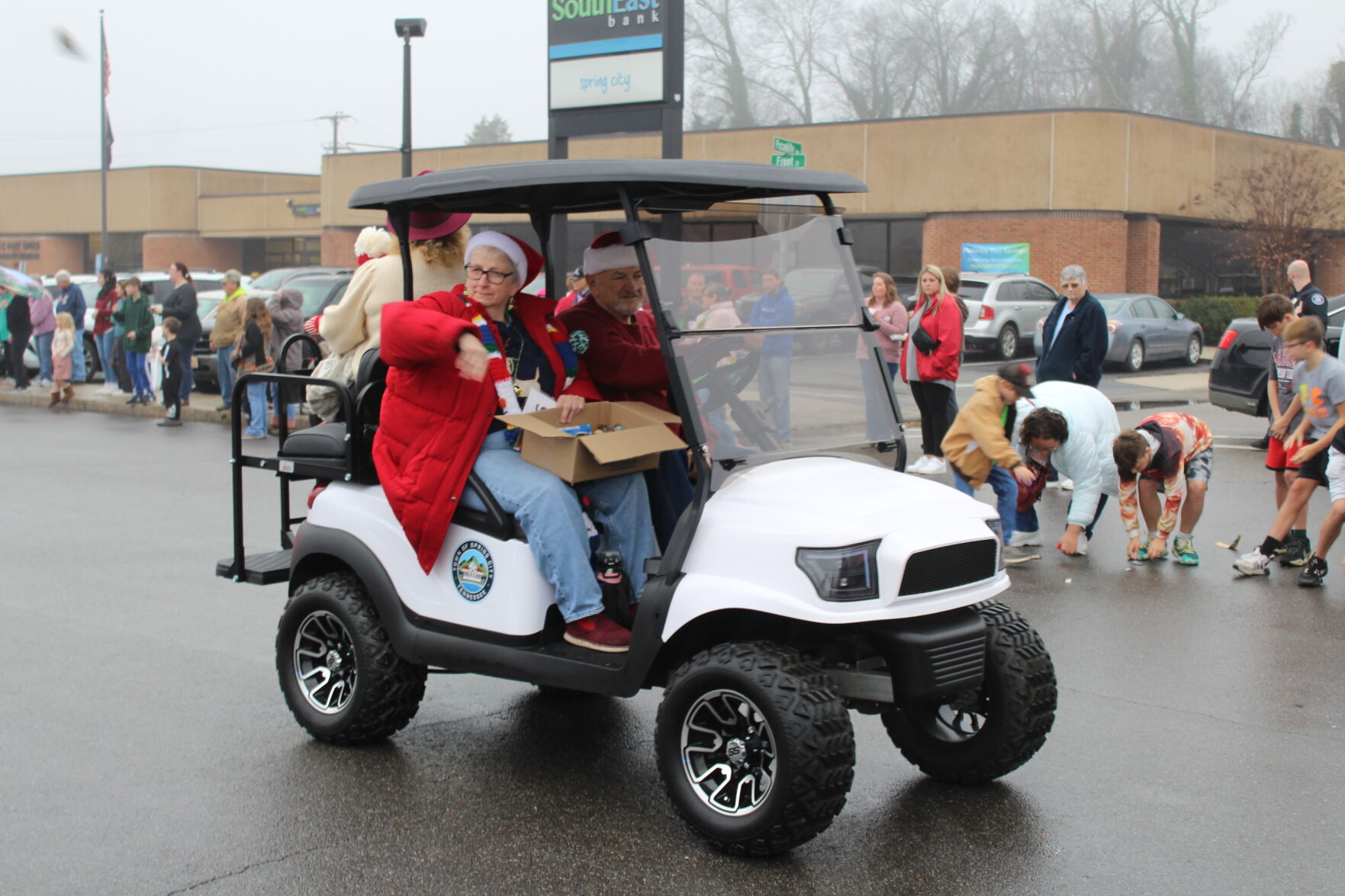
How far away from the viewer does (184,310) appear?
16.7 meters

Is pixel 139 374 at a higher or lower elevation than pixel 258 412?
higher

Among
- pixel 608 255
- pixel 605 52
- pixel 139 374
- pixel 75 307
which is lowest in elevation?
pixel 139 374

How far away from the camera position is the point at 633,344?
5043mm

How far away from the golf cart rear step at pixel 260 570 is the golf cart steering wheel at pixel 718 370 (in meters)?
2.16

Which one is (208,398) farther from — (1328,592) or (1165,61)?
(1165,61)

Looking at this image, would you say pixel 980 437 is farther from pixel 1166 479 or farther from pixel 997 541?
pixel 997 541

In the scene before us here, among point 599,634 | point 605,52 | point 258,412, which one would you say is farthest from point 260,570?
point 258,412

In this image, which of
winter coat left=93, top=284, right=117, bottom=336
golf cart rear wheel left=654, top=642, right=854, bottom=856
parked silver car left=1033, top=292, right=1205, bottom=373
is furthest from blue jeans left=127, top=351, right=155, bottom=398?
golf cart rear wheel left=654, top=642, right=854, bottom=856

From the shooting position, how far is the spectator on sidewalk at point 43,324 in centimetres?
2053

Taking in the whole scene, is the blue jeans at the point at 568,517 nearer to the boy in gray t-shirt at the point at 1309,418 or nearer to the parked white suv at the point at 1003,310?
the boy in gray t-shirt at the point at 1309,418

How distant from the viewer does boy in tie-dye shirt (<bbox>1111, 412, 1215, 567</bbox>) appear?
8.45 metres

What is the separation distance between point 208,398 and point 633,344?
15.3 m

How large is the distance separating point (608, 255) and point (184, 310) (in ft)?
43.0

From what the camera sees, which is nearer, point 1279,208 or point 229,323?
point 229,323
